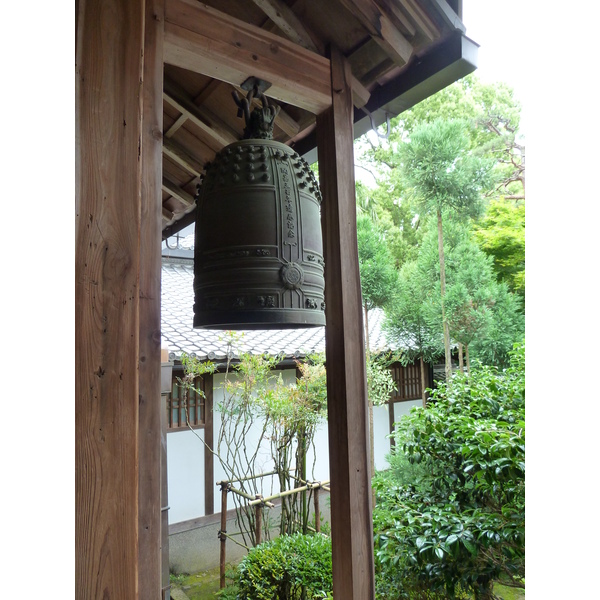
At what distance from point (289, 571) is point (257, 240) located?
9.70 ft

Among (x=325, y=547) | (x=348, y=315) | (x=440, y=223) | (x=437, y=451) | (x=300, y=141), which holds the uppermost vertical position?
(x=440, y=223)

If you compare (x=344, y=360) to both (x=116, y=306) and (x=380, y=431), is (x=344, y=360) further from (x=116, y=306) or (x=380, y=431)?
(x=380, y=431)

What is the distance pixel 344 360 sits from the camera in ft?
5.54

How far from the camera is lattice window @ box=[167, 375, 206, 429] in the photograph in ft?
18.5

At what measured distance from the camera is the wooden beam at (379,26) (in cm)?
165

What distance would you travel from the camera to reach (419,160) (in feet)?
20.7

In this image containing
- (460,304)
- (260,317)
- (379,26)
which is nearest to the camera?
(260,317)

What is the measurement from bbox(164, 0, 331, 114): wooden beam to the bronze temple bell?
0.11 meters

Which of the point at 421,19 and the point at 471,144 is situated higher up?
the point at 471,144

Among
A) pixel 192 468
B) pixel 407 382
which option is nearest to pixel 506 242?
pixel 407 382

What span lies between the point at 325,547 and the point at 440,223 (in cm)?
459

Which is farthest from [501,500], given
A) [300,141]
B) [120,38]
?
[120,38]

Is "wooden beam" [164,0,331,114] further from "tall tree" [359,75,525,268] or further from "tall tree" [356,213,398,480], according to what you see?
"tall tree" [359,75,525,268]

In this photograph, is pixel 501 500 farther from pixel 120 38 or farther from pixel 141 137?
pixel 120 38
